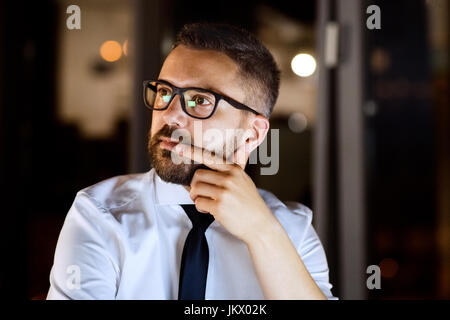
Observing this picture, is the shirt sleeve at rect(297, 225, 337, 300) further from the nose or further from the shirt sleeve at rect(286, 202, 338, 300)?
the nose

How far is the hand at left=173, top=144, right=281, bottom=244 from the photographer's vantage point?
65 centimetres

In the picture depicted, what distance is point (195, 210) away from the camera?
750 millimetres

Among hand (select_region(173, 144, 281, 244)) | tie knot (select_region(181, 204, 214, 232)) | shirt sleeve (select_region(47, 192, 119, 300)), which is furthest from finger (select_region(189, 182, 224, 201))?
shirt sleeve (select_region(47, 192, 119, 300))

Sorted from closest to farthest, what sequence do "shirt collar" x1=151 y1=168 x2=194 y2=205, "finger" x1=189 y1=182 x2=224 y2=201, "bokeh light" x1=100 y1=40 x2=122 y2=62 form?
"finger" x1=189 y1=182 x2=224 y2=201, "shirt collar" x1=151 y1=168 x2=194 y2=205, "bokeh light" x1=100 y1=40 x2=122 y2=62

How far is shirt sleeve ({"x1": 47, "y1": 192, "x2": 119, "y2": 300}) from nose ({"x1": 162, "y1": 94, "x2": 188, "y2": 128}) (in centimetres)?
24

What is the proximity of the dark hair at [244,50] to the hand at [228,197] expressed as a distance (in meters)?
0.16

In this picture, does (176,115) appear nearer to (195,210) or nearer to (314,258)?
(195,210)

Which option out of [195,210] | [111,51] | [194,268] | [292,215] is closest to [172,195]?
[195,210]

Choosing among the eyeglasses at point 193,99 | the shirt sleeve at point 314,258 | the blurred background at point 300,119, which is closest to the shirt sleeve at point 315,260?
the shirt sleeve at point 314,258

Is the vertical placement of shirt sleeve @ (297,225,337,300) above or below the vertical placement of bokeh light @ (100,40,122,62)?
below

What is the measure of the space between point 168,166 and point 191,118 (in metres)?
0.10

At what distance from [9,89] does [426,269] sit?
1.79m

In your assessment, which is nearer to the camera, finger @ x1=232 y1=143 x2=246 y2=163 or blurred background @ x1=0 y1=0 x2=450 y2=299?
finger @ x1=232 y1=143 x2=246 y2=163
